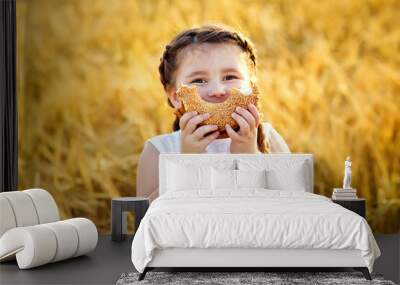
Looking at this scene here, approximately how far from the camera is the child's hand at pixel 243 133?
728cm

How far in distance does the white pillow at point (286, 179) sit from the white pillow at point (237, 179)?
10cm

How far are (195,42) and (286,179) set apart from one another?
183cm

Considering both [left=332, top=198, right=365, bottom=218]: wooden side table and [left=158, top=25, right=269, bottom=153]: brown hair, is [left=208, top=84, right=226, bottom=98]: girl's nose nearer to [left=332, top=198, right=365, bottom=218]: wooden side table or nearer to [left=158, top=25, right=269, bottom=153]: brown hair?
[left=158, top=25, right=269, bottom=153]: brown hair

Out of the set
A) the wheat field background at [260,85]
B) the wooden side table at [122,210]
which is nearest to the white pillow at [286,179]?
the wheat field background at [260,85]

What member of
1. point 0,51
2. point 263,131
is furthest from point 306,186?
point 0,51

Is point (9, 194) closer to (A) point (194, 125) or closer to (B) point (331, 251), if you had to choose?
(A) point (194, 125)

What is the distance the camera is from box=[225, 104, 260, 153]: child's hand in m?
7.28

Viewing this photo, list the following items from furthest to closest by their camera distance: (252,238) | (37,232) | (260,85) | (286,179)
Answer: (260,85), (286,179), (37,232), (252,238)

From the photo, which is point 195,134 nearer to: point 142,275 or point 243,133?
point 243,133

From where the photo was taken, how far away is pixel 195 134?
24.1ft

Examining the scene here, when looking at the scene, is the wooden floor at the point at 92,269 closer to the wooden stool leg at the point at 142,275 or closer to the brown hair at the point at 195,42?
the wooden stool leg at the point at 142,275

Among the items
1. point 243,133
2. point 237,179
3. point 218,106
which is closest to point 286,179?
point 237,179

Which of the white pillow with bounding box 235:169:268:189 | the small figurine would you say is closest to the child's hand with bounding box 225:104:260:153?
the white pillow with bounding box 235:169:268:189

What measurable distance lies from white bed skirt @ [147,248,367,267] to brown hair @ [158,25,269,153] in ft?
8.27
